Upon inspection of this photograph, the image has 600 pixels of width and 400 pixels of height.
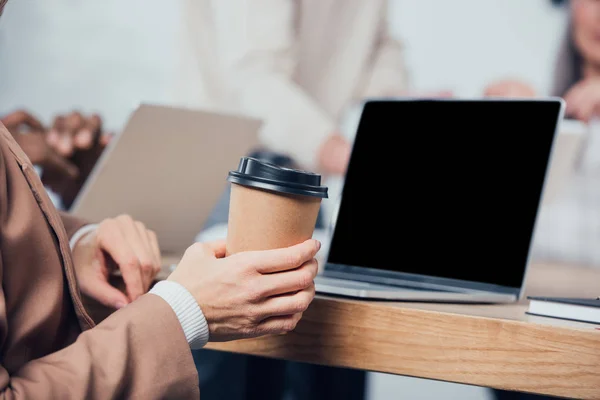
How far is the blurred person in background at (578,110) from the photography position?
7.44 ft

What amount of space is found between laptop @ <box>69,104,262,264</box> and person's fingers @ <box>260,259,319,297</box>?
53cm

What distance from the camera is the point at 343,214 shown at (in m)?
1.08

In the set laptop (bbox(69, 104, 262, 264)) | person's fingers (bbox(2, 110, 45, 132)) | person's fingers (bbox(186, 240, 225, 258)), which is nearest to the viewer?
person's fingers (bbox(186, 240, 225, 258))

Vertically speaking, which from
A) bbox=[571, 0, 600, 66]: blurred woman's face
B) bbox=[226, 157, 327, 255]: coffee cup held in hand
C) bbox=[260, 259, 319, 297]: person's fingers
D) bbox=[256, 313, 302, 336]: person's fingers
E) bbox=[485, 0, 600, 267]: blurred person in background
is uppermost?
bbox=[571, 0, 600, 66]: blurred woman's face

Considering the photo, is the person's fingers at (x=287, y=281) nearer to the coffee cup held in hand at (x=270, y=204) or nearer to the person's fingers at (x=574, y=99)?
the coffee cup held in hand at (x=270, y=204)

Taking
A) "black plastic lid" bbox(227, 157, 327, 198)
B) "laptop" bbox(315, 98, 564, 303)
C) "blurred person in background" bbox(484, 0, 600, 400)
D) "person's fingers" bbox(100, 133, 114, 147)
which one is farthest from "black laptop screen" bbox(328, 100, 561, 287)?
"blurred person in background" bbox(484, 0, 600, 400)

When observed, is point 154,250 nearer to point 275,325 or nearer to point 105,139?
point 275,325

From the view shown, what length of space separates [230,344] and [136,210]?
A: 46cm

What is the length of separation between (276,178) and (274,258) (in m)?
0.08

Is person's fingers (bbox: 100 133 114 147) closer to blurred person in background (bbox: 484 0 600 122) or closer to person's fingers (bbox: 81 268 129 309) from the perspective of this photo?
person's fingers (bbox: 81 268 129 309)

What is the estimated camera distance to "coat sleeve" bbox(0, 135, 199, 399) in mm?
602

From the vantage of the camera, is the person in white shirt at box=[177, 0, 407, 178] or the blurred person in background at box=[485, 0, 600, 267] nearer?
the blurred person in background at box=[485, 0, 600, 267]

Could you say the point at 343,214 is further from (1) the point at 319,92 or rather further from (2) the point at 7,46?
(2) the point at 7,46

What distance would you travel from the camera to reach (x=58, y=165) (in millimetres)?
1536
